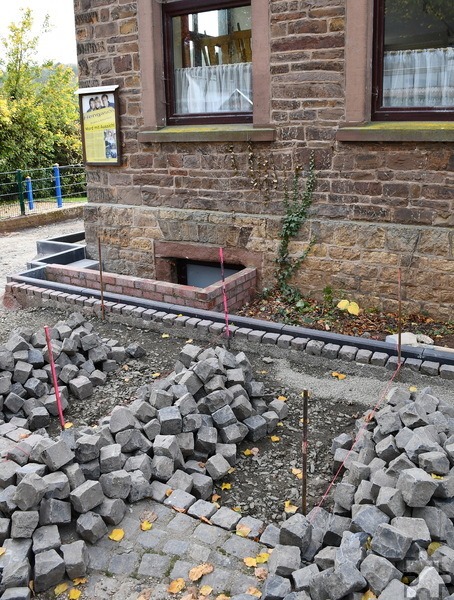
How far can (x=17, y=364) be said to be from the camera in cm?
564

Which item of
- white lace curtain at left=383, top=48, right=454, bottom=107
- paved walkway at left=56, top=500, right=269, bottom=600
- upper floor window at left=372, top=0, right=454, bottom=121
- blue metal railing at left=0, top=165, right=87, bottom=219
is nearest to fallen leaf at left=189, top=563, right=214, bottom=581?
paved walkway at left=56, top=500, right=269, bottom=600

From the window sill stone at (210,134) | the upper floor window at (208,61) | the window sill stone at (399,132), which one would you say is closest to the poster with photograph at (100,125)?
the window sill stone at (210,134)

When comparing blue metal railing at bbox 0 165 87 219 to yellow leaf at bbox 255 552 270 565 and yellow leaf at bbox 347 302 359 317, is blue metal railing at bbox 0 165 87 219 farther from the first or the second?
yellow leaf at bbox 255 552 270 565

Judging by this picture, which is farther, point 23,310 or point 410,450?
point 23,310

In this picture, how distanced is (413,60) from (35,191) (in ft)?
44.6

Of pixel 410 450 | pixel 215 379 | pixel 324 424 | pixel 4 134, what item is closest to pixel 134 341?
pixel 215 379

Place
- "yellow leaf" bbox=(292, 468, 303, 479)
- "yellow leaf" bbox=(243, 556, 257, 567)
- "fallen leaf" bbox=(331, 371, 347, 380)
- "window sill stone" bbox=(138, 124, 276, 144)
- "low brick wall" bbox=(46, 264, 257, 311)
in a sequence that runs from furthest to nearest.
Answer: "window sill stone" bbox=(138, 124, 276, 144), "low brick wall" bbox=(46, 264, 257, 311), "fallen leaf" bbox=(331, 371, 347, 380), "yellow leaf" bbox=(292, 468, 303, 479), "yellow leaf" bbox=(243, 556, 257, 567)

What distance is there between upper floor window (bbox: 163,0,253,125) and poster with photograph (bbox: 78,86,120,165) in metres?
0.82

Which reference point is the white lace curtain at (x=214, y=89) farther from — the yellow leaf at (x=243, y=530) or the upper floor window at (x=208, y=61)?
the yellow leaf at (x=243, y=530)

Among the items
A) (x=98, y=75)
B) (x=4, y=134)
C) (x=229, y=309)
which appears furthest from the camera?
(x=4, y=134)

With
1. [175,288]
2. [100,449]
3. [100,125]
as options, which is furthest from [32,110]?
[100,449]

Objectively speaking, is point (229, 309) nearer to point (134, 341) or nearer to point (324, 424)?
point (134, 341)

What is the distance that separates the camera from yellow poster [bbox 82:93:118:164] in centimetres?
870

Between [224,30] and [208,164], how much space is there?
167 centimetres
